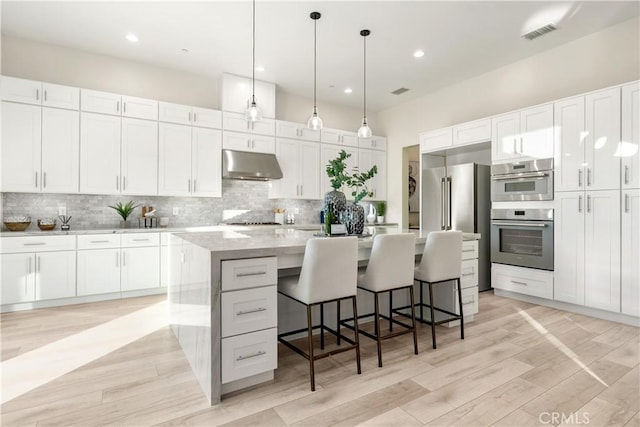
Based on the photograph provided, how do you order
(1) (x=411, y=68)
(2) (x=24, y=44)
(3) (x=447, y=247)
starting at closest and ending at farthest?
(3) (x=447, y=247)
(2) (x=24, y=44)
(1) (x=411, y=68)

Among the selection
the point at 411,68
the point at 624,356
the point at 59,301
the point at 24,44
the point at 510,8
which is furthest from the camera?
the point at 411,68

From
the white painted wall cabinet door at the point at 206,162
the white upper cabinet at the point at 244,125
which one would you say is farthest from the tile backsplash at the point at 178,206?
the white upper cabinet at the point at 244,125

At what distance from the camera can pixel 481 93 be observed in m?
5.17

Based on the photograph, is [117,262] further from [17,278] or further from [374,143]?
[374,143]

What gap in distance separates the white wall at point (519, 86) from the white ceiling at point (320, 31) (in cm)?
16

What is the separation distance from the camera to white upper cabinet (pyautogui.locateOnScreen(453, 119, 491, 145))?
4.53 metres

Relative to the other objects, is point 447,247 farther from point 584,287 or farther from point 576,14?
point 576,14

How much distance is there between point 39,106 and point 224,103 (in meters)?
2.20

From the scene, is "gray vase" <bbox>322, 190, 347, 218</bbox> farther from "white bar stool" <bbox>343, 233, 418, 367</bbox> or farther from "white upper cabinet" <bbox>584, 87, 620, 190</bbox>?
"white upper cabinet" <bbox>584, 87, 620, 190</bbox>

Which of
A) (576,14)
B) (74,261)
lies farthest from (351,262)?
(576,14)

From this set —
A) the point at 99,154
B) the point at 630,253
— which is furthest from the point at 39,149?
the point at 630,253

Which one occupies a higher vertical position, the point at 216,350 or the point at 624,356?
the point at 216,350

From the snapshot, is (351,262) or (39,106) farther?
(39,106)

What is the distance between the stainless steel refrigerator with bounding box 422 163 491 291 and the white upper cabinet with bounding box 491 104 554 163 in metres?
0.44
